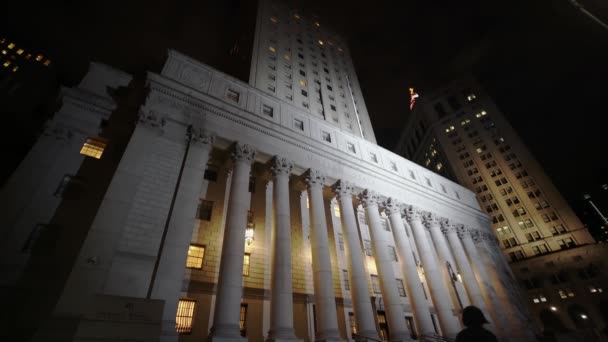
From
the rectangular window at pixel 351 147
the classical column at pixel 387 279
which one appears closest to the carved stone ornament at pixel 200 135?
the rectangular window at pixel 351 147

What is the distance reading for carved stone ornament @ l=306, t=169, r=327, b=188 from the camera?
2175 cm

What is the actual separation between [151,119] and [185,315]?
40.0 ft

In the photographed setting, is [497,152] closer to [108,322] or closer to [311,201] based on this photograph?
[311,201]

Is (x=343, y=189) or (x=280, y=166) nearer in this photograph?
(x=280, y=166)

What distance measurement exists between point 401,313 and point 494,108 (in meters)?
79.0

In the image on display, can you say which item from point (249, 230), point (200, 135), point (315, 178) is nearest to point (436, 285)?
point (315, 178)

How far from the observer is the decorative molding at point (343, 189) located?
76.1 ft

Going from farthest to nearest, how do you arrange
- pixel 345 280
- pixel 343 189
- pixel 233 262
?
1. pixel 343 189
2. pixel 345 280
3. pixel 233 262

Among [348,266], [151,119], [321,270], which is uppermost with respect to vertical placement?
[151,119]

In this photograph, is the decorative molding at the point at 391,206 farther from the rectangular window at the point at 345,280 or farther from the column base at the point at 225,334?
Result: the column base at the point at 225,334

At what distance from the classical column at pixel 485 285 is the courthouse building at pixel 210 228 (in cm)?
14

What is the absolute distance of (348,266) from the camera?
19.5 m

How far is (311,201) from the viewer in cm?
2069

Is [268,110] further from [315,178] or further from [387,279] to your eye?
[387,279]
